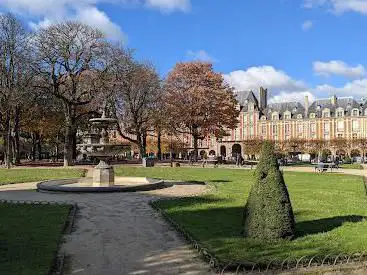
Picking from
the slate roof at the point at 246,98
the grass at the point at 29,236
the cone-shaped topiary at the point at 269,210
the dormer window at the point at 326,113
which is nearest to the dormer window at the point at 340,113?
the dormer window at the point at 326,113

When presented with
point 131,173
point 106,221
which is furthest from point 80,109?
point 106,221

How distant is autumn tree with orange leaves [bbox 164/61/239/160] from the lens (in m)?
50.8

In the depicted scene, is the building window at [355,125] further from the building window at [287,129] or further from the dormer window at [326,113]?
the building window at [287,129]

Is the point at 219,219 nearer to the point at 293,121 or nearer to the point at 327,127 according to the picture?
the point at 327,127

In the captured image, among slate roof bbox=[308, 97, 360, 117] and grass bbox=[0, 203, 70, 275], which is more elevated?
slate roof bbox=[308, 97, 360, 117]

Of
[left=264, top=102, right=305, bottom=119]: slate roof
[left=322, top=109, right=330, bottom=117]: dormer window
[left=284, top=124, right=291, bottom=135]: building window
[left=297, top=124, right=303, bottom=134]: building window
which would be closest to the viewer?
[left=322, top=109, right=330, bottom=117]: dormer window

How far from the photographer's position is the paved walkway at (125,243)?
7.75 meters

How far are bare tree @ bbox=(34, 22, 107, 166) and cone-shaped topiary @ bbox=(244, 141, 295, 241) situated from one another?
3567 centimetres

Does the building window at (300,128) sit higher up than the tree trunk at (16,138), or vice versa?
the building window at (300,128)

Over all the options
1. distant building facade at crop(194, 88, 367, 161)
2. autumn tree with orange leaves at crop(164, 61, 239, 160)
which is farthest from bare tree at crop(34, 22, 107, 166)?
distant building facade at crop(194, 88, 367, 161)

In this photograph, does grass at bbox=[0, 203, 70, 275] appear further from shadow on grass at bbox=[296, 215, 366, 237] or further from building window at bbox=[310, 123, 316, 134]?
building window at bbox=[310, 123, 316, 134]

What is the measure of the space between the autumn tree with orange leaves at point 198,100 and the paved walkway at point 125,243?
35.1m

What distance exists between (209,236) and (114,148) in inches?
497

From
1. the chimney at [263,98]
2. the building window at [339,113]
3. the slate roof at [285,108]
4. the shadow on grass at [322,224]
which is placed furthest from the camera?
the chimney at [263,98]
